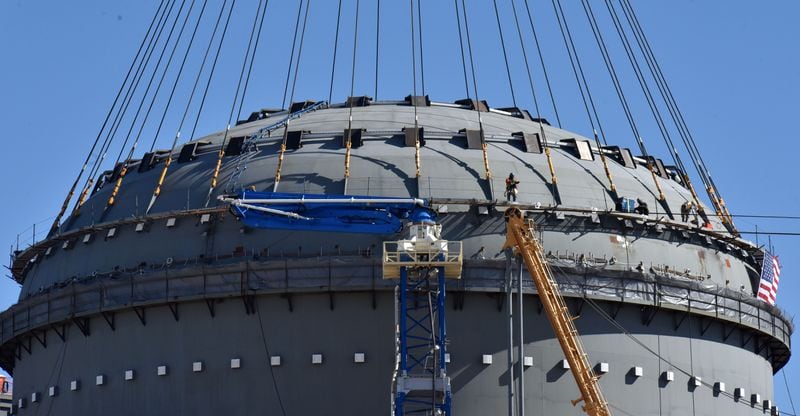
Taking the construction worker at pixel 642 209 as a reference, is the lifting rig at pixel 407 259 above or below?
below

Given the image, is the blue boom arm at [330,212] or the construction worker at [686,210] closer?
the blue boom arm at [330,212]

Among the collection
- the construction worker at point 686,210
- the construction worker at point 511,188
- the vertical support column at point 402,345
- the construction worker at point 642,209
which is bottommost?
the vertical support column at point 402,345

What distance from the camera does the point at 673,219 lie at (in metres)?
73.9

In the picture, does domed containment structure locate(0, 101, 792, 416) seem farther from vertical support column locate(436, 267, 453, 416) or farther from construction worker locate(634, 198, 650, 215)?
vertical support column locate(436, 267, 453, 416)

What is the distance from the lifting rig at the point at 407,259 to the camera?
6450 cm

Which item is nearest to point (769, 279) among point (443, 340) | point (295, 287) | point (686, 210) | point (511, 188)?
point (686, 210)

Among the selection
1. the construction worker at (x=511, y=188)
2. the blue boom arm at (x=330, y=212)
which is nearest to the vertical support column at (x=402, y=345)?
the blue boom arm at (x=330, y=212)

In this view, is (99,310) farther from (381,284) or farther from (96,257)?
(381,284)

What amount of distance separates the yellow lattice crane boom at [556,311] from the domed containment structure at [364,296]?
52.0 inches

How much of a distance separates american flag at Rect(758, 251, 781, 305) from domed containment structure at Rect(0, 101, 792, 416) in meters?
0.71

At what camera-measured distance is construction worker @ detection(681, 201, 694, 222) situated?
74.0 metres

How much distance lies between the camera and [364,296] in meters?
67.5

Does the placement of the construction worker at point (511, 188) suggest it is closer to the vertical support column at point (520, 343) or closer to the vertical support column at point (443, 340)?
the vertical support column at point (520, 343)

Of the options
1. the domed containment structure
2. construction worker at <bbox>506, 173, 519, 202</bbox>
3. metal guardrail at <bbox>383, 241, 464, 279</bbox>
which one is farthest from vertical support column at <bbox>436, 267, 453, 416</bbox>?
construction worker at <bbox>506, 173, 519, 202</bbox>
